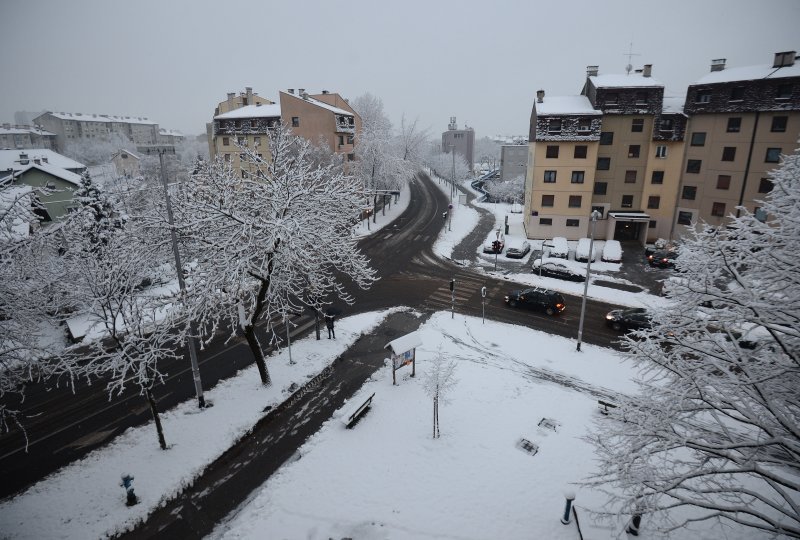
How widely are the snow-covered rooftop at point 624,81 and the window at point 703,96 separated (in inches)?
121

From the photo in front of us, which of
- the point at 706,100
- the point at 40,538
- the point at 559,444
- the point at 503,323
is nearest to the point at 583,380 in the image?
the point at 559,444

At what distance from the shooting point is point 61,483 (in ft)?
40.4

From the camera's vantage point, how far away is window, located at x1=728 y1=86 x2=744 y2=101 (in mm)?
33406

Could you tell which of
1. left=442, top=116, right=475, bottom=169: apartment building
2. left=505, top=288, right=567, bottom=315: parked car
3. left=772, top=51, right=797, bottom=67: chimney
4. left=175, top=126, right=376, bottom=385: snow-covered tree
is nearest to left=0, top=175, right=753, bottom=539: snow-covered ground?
left=175, top=126, right=376, bottom=385: snow-covered tree

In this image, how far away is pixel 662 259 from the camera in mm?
32844

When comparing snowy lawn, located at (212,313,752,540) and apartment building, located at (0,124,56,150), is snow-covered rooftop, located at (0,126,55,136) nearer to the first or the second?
apartment building, located at (0,124,56,150)

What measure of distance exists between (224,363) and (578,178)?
35.4 meters

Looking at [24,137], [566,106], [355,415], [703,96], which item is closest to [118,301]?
[355,415]

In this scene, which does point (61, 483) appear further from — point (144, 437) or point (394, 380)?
point (394, 380)

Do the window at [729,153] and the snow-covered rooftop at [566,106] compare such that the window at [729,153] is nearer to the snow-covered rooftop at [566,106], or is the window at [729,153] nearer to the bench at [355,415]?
the snow-covered rooftop at [566,106]

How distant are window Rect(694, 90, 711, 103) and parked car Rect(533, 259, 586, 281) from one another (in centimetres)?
1991

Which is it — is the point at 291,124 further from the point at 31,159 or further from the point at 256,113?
the point at 31,159

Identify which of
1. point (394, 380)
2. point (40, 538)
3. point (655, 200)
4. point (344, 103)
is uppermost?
point (344, 103)

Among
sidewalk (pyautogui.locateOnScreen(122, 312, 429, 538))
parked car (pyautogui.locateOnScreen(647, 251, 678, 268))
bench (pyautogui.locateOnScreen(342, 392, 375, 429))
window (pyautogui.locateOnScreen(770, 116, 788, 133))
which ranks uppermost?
window (pyautogui.locateOnScreen(770, 116, 788, 133))
